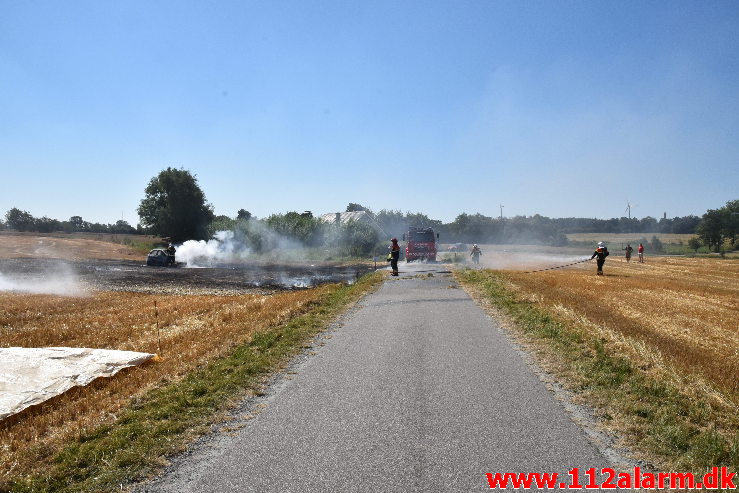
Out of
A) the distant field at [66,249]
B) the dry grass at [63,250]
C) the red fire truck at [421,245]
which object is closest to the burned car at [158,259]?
the dry grass at [63,250]

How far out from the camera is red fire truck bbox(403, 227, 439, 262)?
42.4 meters

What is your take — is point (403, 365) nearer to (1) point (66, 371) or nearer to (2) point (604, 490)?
(2) point (604, 490)

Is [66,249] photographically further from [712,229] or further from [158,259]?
[712,229]

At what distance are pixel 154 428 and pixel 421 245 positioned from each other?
3747 cm

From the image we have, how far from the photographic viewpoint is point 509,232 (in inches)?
4747

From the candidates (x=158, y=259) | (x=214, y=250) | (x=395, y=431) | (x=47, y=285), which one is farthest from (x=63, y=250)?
(x=395, y=431)

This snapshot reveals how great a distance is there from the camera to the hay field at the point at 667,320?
8344 mm

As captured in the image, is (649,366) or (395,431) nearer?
(395,431)

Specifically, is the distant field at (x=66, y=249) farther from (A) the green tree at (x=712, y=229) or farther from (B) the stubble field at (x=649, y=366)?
(A) the green tree at (x=712, y=229)

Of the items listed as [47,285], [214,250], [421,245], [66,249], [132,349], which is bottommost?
[132,349]

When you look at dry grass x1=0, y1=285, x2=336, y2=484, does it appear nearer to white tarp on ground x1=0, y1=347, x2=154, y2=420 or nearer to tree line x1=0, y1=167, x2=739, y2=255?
white tarp on ground x1=0, y1=347, x2=154, y2=420

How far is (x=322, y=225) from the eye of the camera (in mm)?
73125

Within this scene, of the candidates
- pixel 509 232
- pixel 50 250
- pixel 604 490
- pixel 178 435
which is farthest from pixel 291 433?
pixel 509 232

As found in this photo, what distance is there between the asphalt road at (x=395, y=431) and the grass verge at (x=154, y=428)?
0.42 metres
